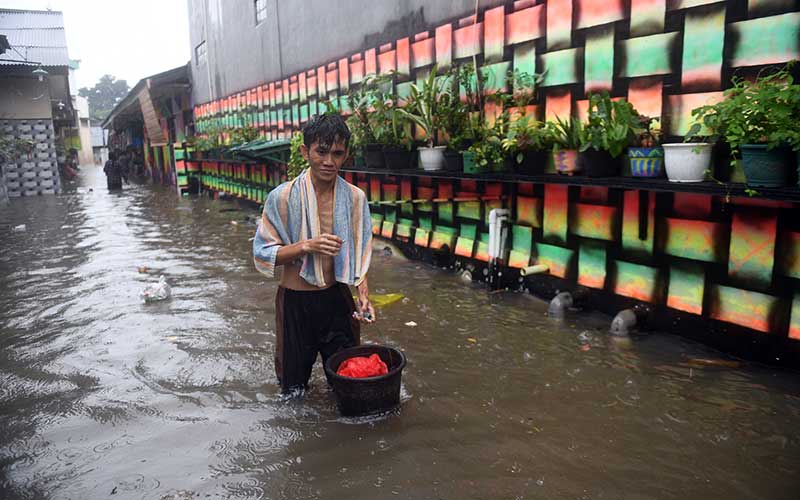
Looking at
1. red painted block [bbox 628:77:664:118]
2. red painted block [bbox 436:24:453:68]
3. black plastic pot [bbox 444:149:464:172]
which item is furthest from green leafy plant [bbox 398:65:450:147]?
red painted block [bbox 628:77:664:118]

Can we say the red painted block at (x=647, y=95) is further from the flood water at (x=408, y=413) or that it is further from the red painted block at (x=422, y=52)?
the red painted block at (x=422, y=52)

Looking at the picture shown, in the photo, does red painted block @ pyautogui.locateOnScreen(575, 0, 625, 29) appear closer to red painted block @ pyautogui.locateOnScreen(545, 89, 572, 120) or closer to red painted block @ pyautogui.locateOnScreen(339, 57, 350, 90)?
red painted block @ pyautogui.locateOnScreen(545, 89, 572, 120)

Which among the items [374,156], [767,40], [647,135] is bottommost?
[374,156]

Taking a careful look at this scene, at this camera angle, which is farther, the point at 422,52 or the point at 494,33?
the point at 422,52

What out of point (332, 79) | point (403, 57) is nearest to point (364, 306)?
point (403, 57)

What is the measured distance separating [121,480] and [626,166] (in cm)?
438

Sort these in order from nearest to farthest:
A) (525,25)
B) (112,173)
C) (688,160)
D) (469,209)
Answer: (688,160), (525,25), (469,209), (112,173)

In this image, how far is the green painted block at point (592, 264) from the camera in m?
5.24

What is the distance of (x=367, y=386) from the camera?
3.34 metres

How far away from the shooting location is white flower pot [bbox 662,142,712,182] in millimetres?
3910

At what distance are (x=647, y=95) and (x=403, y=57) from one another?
4.24 meters

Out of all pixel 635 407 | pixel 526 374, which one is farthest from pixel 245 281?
pixel 635 407

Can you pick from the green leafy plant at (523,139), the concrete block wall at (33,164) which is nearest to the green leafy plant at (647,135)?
the green leafy plant at (523,139)

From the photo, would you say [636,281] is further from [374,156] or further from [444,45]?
[374,156]
